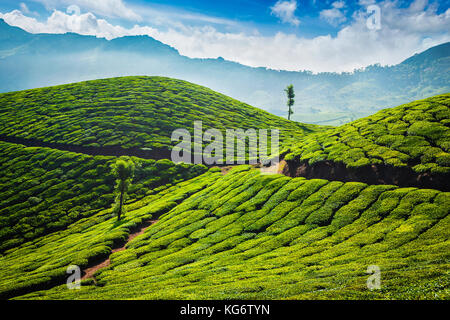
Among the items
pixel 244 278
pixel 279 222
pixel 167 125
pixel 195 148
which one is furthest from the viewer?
pixel 167 125

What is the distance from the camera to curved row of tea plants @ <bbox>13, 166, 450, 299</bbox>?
56.2ft

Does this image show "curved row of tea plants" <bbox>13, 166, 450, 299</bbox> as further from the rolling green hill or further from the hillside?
the hillside

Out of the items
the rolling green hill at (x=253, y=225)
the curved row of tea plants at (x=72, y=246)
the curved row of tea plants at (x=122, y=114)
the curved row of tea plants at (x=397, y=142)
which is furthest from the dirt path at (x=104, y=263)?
the curved row of tea plants at (x=122, y=114)

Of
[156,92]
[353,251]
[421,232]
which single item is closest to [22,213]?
[353,251]

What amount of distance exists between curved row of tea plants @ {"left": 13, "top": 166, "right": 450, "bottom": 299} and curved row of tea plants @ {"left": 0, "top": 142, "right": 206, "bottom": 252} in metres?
14.2

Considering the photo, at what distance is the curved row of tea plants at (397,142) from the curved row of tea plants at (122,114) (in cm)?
6408

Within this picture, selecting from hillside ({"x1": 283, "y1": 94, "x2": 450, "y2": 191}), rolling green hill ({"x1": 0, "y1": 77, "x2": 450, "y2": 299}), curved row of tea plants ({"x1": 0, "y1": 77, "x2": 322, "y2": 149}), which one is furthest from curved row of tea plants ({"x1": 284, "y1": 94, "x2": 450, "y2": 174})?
curved row of tea plants ({"x1": 0, "y1": 77, "x2": 322, "y2": 149})

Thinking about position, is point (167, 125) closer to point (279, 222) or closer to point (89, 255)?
point (89, 255)

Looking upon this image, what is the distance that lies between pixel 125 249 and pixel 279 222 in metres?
26.0

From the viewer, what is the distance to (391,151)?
34.2 meters

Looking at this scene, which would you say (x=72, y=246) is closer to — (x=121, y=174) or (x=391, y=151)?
(x=121, y=174)

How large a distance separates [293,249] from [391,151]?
2121 centimetres

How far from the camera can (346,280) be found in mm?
17109

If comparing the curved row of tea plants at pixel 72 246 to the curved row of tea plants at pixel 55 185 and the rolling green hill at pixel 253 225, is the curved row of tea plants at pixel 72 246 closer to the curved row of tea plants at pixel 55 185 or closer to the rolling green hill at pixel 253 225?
the rolling green hill at pixel 253 225
